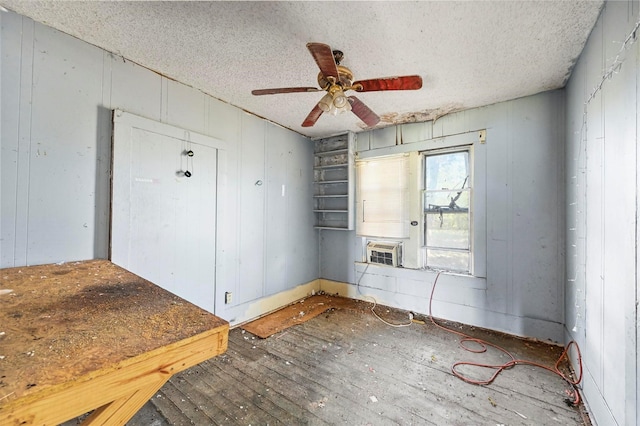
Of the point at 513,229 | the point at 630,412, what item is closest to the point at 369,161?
the point at 513,229

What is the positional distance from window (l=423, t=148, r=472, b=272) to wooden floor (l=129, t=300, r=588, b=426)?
91 centimetres

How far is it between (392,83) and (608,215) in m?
1.47

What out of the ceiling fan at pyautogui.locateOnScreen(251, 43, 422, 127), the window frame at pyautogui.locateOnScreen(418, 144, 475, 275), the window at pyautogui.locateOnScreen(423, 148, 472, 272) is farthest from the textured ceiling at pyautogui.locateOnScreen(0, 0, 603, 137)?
the window at pyautogui.locateOnScreen(423, 148, 472, 272)

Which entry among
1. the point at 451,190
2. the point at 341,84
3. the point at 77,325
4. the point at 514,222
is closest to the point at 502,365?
the point at 514,222

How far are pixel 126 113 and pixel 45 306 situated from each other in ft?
5.42

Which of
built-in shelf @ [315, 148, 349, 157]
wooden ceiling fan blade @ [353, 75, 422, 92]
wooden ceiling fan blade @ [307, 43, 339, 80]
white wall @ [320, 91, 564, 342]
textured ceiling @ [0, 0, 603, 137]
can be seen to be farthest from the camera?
built-in shelf @ [315, 148, 349, 157]

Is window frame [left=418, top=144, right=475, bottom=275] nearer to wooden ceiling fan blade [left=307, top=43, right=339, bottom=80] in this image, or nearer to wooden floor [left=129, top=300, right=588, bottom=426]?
wooden floor [left=129, top=300, right=588, bottom=426]

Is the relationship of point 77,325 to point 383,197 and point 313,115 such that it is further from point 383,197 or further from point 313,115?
point 383,197

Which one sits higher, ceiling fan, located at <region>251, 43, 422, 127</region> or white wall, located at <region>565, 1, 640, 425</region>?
ceiling fan, located at <region>251, 43, 422, 127</region>

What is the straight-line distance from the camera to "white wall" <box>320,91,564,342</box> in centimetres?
262

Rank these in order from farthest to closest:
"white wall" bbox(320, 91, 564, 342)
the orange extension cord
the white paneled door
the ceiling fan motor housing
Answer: "white wall" bbox(320, 91, 564, 342), the white paneled door, the orange extension cord, the ceiling fan motor housing

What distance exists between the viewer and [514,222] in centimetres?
282

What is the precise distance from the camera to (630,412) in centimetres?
118

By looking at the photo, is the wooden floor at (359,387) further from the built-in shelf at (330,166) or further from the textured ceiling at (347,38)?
the textured ceiling at (347,38)
